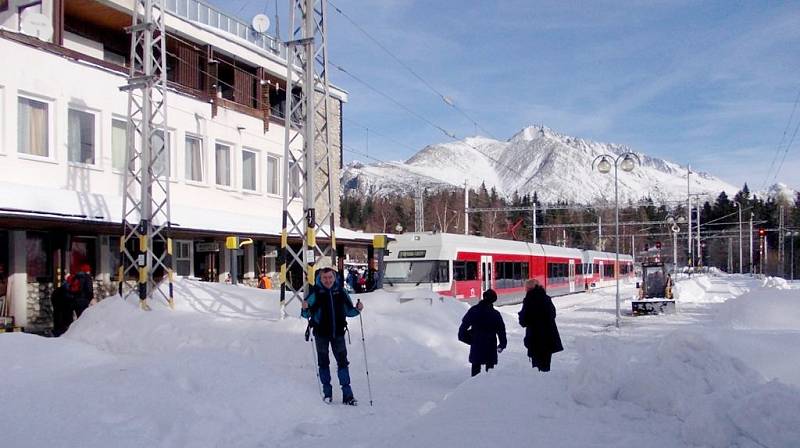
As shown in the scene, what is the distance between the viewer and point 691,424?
549cm

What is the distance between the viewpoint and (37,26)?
19.4 m

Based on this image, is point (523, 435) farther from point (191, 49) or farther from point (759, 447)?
point (191, 49)

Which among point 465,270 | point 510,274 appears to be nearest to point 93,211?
point 465,270

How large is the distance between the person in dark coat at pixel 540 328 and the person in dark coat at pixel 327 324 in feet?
9.01

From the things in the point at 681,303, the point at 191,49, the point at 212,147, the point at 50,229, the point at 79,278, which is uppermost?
the point at 191,49

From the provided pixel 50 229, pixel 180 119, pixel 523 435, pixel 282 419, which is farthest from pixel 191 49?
pixel 523 435

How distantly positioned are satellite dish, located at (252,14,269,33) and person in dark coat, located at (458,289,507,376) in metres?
22.9

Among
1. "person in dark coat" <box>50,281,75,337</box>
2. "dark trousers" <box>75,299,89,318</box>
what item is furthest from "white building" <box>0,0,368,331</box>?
"dark trousers" <box>75,299,89,318</box>

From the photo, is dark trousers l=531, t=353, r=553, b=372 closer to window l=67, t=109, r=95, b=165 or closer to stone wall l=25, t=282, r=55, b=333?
stone wall l=25, t=282, r=55, b=333

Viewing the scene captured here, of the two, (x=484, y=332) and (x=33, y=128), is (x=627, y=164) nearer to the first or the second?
(x=484, y=332)

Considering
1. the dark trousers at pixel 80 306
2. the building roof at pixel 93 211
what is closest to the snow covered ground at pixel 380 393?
the dark trousers at pixel 80 306

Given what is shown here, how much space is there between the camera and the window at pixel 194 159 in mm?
24250

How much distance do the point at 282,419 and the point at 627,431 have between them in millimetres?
4091

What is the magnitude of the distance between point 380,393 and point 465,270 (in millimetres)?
16422
